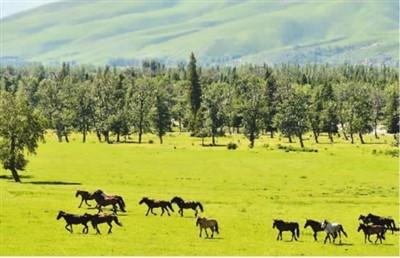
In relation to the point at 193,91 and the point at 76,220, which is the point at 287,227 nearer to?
the point at 76,220

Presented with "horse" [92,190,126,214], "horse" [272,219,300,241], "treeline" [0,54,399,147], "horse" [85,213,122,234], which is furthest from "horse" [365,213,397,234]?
"treeline" [0,54,399,147]

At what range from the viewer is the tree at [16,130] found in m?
72.3

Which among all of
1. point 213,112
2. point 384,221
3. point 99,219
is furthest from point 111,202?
point 213,112

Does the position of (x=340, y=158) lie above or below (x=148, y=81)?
below

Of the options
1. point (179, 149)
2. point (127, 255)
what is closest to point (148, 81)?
point (179, 149)

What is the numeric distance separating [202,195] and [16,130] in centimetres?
2105

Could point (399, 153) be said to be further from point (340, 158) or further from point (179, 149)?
point (179, 149)

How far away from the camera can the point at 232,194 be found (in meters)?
65.5

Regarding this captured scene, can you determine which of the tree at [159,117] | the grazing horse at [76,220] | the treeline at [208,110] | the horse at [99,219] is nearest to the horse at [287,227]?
the horse at [99,219]

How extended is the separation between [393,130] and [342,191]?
106476 mm

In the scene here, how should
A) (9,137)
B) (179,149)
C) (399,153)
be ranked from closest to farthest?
(9,137) < (399,153) < (179,149)

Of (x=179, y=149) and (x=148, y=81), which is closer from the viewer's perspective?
(x=179, y=149)

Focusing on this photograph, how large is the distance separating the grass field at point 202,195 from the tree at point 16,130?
2164 mm

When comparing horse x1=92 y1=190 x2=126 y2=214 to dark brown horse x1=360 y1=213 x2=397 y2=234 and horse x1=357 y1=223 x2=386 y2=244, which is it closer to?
dark brown horse x1=360 y1=213 x2=397 y2=234
